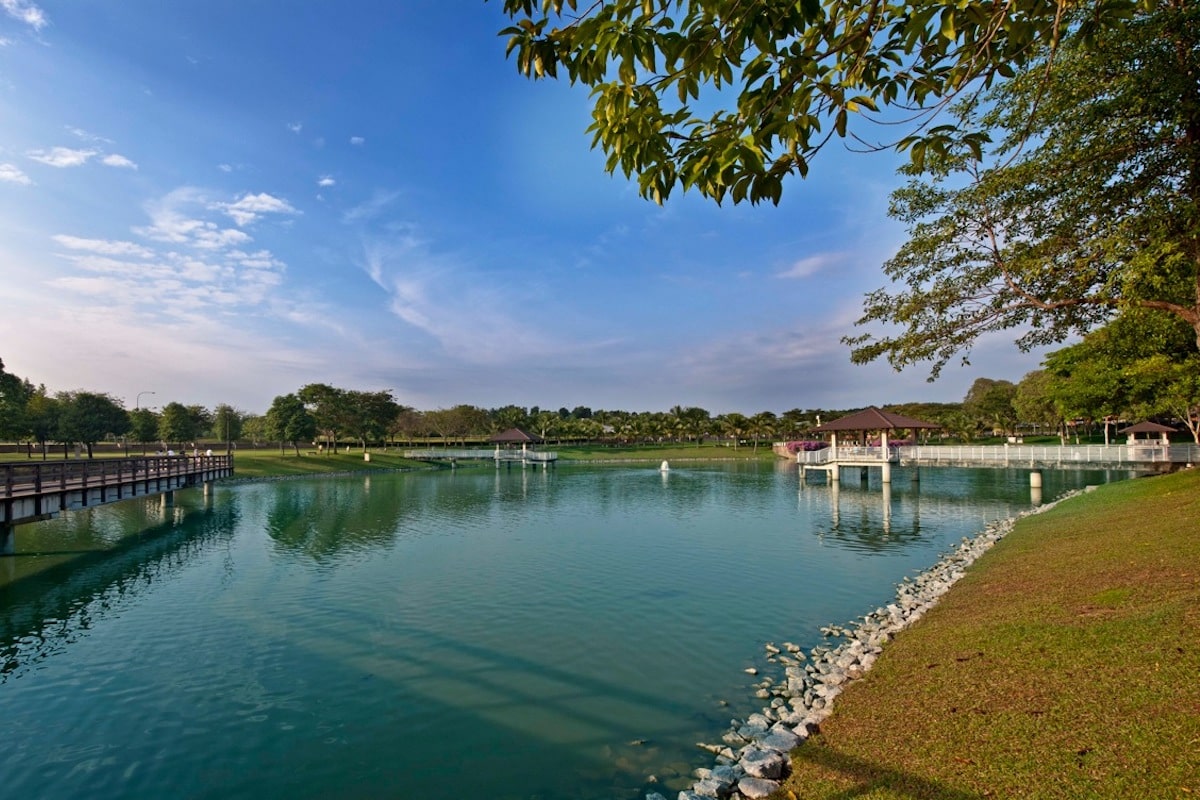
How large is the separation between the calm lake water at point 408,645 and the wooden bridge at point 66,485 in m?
1.33

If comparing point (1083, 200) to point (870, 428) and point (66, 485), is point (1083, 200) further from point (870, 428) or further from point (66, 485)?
point (870, 428)

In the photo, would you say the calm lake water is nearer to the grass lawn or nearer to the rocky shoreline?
the rocky shoreline

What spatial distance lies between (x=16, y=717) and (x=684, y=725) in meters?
8.35

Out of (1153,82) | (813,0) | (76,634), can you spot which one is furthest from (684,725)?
(76,634)

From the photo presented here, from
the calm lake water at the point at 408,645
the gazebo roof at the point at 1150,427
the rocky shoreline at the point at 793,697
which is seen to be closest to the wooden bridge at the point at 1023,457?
the calm lake water at the point at 408,645

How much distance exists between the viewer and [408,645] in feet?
32.4

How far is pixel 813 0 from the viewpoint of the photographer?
2.67 m

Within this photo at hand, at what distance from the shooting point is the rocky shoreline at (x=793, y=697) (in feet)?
17.2

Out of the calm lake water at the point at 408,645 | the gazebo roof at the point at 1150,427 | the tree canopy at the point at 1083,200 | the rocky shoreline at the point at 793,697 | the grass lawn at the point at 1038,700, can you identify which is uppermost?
the tree canopy at the point at 1083,200

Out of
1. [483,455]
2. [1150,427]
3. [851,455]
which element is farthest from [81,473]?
[1150,427]

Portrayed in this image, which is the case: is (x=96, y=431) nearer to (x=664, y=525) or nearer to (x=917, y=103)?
(x=664, y=525)

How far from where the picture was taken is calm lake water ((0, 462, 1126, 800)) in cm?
634

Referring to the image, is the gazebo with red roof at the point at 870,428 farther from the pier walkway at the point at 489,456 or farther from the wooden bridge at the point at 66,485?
the wooden bridge at the point at 66,485

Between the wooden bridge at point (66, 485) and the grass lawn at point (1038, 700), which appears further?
the wooden bridge at point (66, 485)
